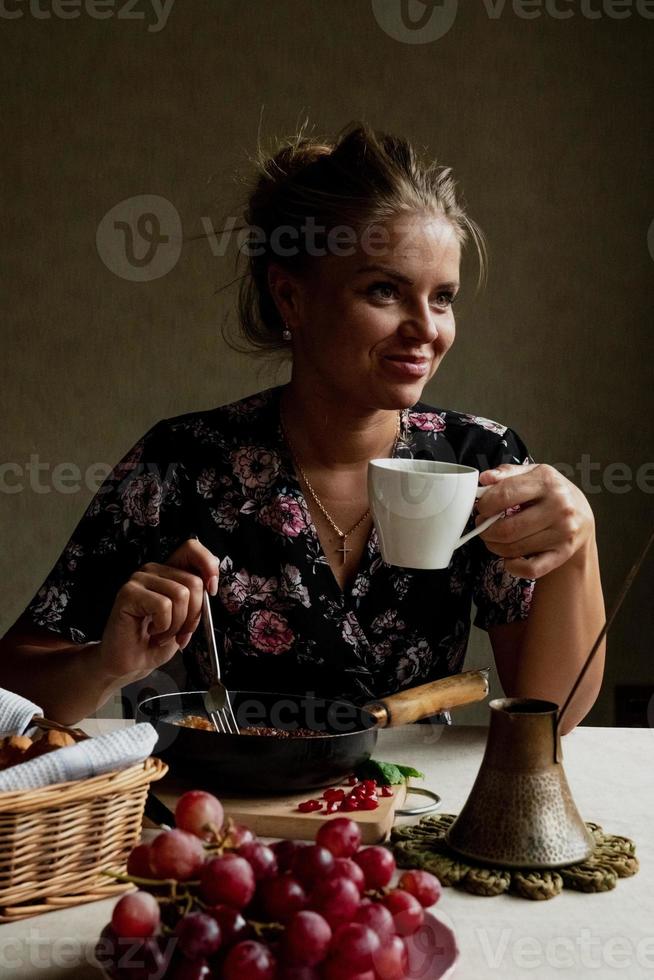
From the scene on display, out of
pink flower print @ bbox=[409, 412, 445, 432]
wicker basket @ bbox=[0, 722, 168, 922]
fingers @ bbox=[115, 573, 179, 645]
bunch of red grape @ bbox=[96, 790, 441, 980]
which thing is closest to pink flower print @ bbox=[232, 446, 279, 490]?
pink flower print @ bbox=[409, 412, 445, 432]

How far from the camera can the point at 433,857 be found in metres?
0.98

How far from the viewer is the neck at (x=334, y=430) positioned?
171cm

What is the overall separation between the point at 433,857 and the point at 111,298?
2.53 metres

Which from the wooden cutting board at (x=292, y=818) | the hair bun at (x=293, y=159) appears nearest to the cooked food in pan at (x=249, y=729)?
the wooden cutting board at (x=292, y=818)

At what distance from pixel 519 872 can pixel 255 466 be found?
2.98ft

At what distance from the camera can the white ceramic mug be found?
1128 mm

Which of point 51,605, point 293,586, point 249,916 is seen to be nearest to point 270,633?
point 293,586

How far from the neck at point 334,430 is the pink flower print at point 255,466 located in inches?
1.9

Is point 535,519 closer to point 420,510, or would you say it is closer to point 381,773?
point 420,510

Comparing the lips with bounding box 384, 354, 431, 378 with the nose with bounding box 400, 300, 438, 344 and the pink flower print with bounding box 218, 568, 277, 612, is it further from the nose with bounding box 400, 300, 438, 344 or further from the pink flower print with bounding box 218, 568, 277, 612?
the pink flower print with bounding box 218, 568, 277, 612

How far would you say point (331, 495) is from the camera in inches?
68.3

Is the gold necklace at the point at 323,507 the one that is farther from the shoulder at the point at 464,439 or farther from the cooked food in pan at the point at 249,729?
the cooked food in pan at the point at 249,729

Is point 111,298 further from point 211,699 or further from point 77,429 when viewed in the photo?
point 211,699

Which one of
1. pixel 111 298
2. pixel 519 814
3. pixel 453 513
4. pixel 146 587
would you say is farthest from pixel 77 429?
pixel 519 814
